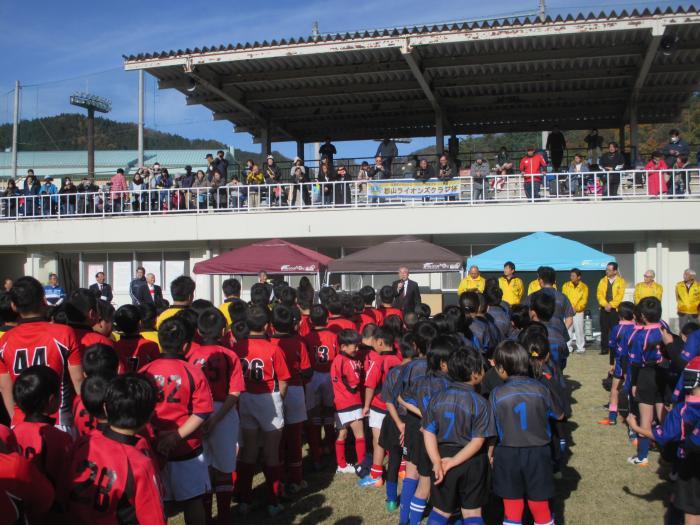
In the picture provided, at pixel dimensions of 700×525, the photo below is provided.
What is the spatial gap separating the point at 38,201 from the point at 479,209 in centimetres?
1304

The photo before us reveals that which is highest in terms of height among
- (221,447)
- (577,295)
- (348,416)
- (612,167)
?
(612,167)

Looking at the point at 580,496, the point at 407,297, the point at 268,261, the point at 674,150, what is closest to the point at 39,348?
the point at 580,496

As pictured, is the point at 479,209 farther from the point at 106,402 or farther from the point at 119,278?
the point at 106,402

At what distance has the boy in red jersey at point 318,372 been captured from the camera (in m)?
6.72

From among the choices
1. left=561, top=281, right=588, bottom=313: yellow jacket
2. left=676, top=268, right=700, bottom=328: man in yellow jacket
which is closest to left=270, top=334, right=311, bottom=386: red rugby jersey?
left=561, top=281, right=588, bottom=313: yellow jacket

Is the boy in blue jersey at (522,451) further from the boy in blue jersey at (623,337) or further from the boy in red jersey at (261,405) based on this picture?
the boy in blue jersey at (623,337)

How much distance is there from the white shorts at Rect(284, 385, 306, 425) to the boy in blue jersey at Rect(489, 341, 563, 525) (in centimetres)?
220

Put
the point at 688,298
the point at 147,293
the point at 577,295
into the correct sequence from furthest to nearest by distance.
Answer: the point at 147,293 < the point at 577,295 < the point at 688,298

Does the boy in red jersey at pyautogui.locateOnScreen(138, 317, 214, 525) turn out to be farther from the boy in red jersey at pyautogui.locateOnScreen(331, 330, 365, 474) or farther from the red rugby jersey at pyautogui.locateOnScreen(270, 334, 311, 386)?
the boy in red jersey at pyautogui.locateOnScreen(331, 330, 365, 474)

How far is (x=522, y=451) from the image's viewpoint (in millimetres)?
4234

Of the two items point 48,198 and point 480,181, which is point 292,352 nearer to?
point 480,181

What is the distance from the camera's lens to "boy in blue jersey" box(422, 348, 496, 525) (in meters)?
4.07

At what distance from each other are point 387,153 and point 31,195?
10746 mm

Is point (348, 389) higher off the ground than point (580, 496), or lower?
higher
